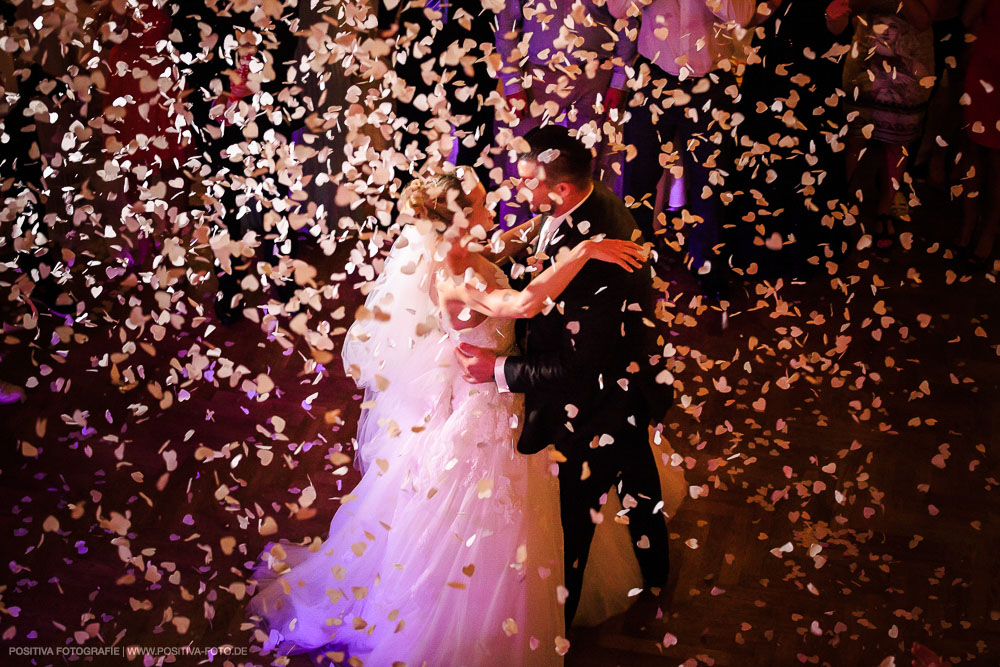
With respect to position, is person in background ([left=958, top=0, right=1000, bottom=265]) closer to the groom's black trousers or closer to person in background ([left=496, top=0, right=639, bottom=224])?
person in background ([left=496, top=0, right=639, bottom=224])

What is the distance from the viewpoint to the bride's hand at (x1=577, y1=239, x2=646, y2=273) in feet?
9.53

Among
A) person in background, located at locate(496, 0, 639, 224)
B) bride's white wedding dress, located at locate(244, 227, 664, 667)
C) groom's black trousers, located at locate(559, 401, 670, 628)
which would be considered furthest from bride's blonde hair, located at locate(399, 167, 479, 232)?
person in background, located at locate(496, 0, 639, 224)

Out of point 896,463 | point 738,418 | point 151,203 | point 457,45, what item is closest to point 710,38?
point 457,45

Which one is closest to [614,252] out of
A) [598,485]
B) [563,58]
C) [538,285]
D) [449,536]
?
[538,285]

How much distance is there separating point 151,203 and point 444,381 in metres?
2.44

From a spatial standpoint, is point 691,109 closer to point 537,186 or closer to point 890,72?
point 890,72

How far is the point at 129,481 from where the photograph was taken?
3973mm

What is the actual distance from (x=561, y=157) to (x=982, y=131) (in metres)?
3.10

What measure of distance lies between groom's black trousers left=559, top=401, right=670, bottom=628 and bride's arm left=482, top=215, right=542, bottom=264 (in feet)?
2.20

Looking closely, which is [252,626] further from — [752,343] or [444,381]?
[752,343]

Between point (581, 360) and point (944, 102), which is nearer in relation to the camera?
point (581, 360)

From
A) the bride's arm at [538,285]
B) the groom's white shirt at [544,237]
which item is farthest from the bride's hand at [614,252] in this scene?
the groom's white shirt at [544,237]

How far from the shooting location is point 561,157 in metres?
3.04

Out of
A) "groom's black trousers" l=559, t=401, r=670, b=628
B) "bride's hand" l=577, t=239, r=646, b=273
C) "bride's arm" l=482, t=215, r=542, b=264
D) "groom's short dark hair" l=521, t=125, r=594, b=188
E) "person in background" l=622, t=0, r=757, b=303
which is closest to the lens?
"bride's hand" l=577, t=239, r=646, b=273
